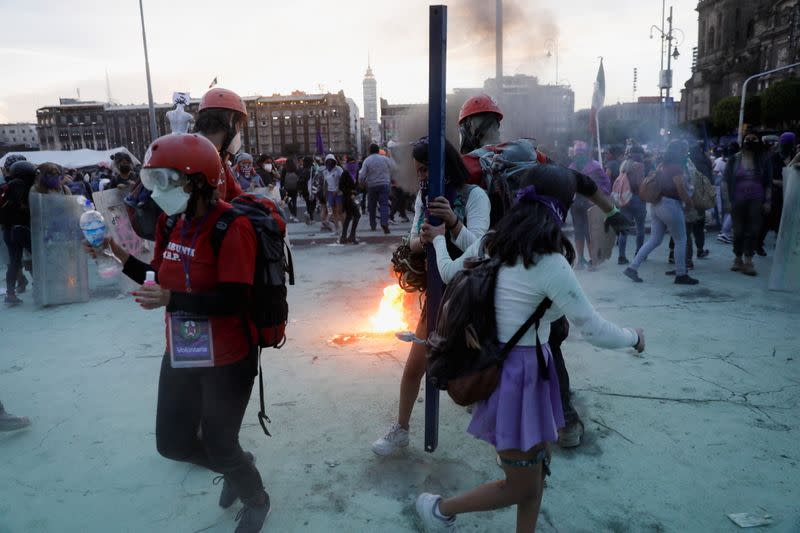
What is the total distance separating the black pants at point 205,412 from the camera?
2.28 meters

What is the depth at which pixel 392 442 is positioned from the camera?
3.18 m

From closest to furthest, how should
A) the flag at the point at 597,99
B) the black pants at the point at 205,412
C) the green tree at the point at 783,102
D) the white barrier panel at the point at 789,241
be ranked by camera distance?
1. the black pants at the point at 205,412
2. the white barrier panel at the point at 789,241
3. the flag at the point at 597,99
4. the green tree at the point at 783,102

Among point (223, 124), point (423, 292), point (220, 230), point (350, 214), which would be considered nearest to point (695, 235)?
point (350, 214)

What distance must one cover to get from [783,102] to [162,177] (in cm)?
4758

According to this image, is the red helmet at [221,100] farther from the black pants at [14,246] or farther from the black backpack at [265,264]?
the black pants at [14,246]

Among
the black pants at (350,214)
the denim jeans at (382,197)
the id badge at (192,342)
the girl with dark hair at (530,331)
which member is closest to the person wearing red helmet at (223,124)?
the id badge at (192,342)

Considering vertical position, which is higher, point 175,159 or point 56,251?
point 175,159

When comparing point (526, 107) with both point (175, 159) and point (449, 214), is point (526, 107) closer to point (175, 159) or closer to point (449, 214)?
point (449, 214)

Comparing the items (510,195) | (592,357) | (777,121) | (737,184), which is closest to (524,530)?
(510,195)

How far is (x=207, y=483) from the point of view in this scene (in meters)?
2.99

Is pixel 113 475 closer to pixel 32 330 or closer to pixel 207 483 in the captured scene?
pixel 207 483

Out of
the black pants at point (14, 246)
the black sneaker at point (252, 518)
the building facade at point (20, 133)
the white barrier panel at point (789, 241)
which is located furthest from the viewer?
the building facade at point (20, 133)

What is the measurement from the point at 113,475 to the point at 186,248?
172cm

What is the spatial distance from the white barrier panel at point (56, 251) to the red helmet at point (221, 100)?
467cm
